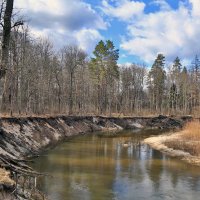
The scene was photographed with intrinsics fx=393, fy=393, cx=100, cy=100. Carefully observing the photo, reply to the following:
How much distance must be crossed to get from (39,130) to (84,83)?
147 feet

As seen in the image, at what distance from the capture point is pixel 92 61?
278ft

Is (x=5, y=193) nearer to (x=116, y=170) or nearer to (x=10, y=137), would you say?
(x=116, y=170)

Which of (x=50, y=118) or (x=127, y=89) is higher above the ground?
(x=127, y=89)

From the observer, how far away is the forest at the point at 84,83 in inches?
2002

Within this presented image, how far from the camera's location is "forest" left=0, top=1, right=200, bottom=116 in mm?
50844

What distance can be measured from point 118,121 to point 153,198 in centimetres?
5361

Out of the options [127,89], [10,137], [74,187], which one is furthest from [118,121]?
[74,187]

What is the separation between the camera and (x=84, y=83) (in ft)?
283

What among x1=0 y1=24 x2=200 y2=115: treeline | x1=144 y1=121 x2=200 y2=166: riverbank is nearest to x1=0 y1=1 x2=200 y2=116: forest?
x1=0 y1=24 x2=200 y2=115: treeline

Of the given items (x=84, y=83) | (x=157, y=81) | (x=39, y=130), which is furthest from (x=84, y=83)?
(x=39, y=130)

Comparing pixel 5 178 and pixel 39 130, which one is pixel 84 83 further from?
pixel 5 178

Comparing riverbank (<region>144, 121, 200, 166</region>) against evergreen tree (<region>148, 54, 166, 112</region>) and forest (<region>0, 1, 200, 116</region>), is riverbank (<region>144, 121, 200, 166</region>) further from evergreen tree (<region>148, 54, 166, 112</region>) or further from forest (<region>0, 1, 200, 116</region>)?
evergreen tree (<region>148, 54, 166, 112</region>)

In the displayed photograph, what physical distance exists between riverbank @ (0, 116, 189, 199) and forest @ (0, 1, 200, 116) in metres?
3.56

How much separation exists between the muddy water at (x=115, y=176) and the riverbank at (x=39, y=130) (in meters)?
1.97
